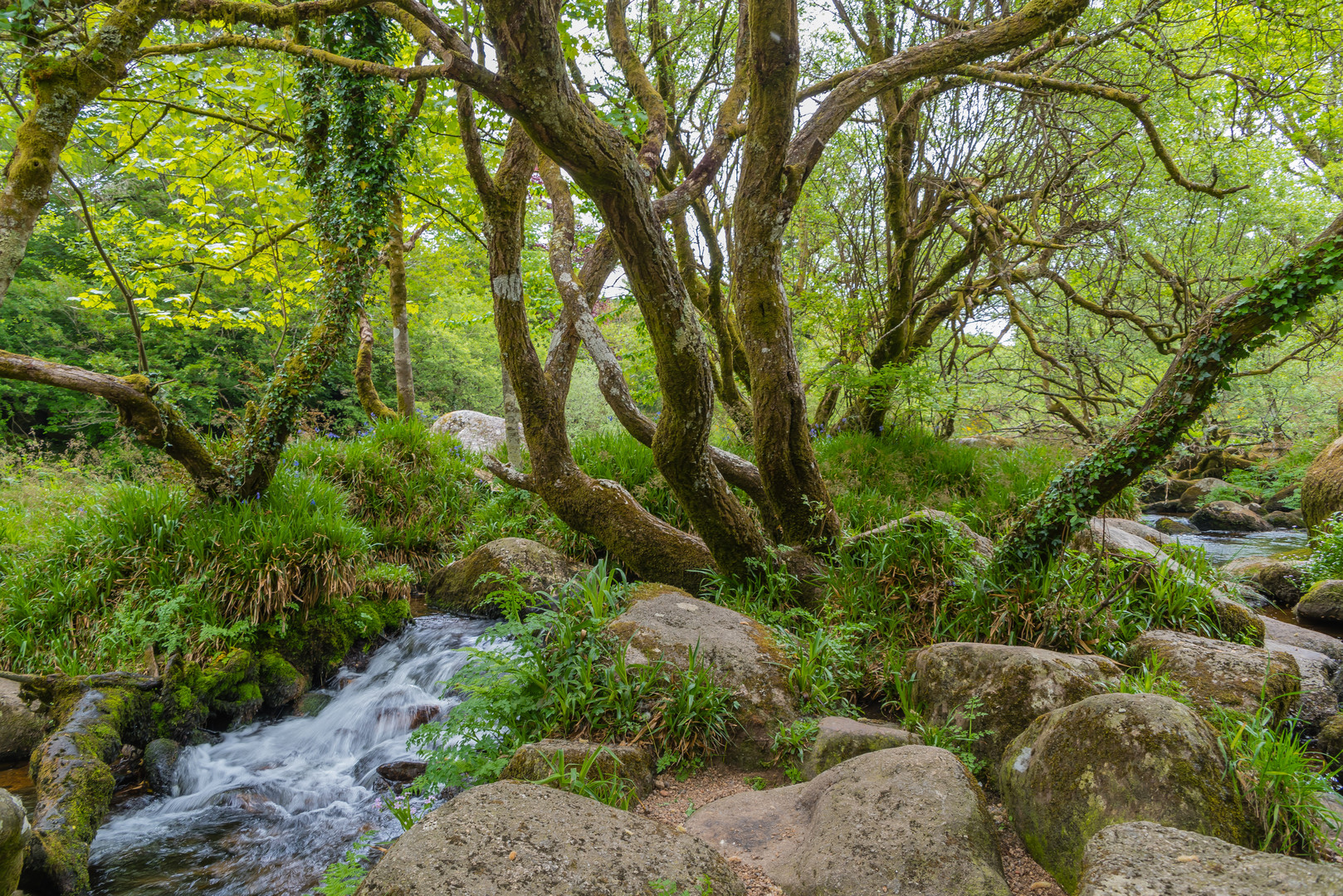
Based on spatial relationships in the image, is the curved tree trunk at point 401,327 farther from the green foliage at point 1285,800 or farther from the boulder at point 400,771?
the green foliage at point 1285,800

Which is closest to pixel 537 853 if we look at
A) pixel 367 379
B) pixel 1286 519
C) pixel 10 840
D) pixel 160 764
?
pixel 10 840

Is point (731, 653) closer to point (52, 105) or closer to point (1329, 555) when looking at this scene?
point (52, 105)

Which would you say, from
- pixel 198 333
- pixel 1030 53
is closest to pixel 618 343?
pixel 198 333

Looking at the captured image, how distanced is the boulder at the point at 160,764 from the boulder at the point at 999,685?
4358mm

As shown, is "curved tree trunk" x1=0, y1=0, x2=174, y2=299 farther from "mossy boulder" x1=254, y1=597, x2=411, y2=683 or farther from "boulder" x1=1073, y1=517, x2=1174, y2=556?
"boulder" x1=1073, y1=517, x2=1174, y2=556

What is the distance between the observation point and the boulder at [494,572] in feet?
18.6

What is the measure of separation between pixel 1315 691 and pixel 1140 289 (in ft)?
19.0

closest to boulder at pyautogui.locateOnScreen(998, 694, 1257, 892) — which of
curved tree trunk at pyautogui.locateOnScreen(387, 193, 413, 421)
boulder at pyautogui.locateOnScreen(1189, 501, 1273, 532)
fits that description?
curved tree trunk at pyautogui.locateOnScreen(387, 193, 413, 421)

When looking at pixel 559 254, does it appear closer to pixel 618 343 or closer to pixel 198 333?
pixel 198 333

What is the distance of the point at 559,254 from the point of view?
5035 mm

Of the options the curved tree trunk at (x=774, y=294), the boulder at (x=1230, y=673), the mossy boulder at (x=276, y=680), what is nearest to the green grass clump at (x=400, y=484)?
the mossy boulder at (x=276, y=680)

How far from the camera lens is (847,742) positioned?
2.71 metres

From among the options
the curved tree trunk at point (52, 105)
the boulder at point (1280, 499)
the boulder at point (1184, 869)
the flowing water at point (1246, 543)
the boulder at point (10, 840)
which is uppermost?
the curved tree trunk at point (52, 105)

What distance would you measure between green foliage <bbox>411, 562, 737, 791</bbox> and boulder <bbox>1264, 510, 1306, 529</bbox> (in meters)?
13.4
